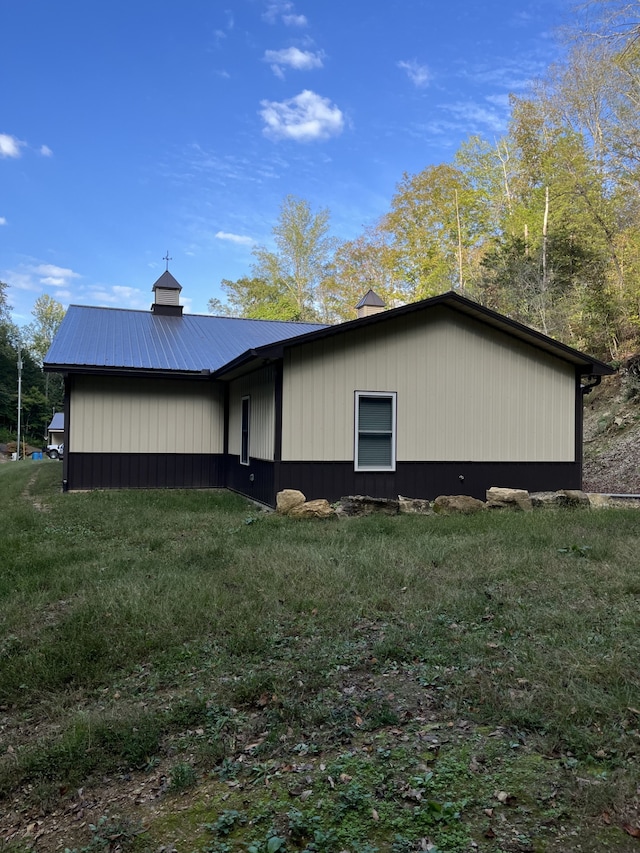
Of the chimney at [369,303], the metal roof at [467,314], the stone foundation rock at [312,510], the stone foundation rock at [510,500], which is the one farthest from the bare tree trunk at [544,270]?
the stone foundation rock at [312,510]

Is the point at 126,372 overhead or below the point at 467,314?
below

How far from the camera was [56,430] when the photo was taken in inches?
1491

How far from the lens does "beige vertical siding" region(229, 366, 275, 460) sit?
31.9ft

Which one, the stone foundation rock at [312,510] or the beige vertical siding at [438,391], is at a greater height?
the beige vertical siding at [438,391]

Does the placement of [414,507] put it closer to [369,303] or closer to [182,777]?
[369,303]

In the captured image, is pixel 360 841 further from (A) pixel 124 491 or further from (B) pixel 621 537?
(A) pixel 124 491

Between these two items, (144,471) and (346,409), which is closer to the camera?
(346,409)

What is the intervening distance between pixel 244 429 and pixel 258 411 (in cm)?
110

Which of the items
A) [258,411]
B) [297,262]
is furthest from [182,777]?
[297,262]

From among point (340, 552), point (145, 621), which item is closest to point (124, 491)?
point (340, 552)

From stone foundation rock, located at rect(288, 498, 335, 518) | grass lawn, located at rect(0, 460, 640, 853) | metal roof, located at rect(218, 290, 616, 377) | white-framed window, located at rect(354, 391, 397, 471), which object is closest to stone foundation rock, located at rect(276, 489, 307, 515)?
stone foundation rock, located at rect(288, 498, 335, 518)

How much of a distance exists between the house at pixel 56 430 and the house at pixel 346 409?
85.7 ft

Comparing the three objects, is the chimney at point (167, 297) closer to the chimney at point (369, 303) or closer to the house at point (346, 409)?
the house at point (346, 409)

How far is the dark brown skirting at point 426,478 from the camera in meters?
9.47
